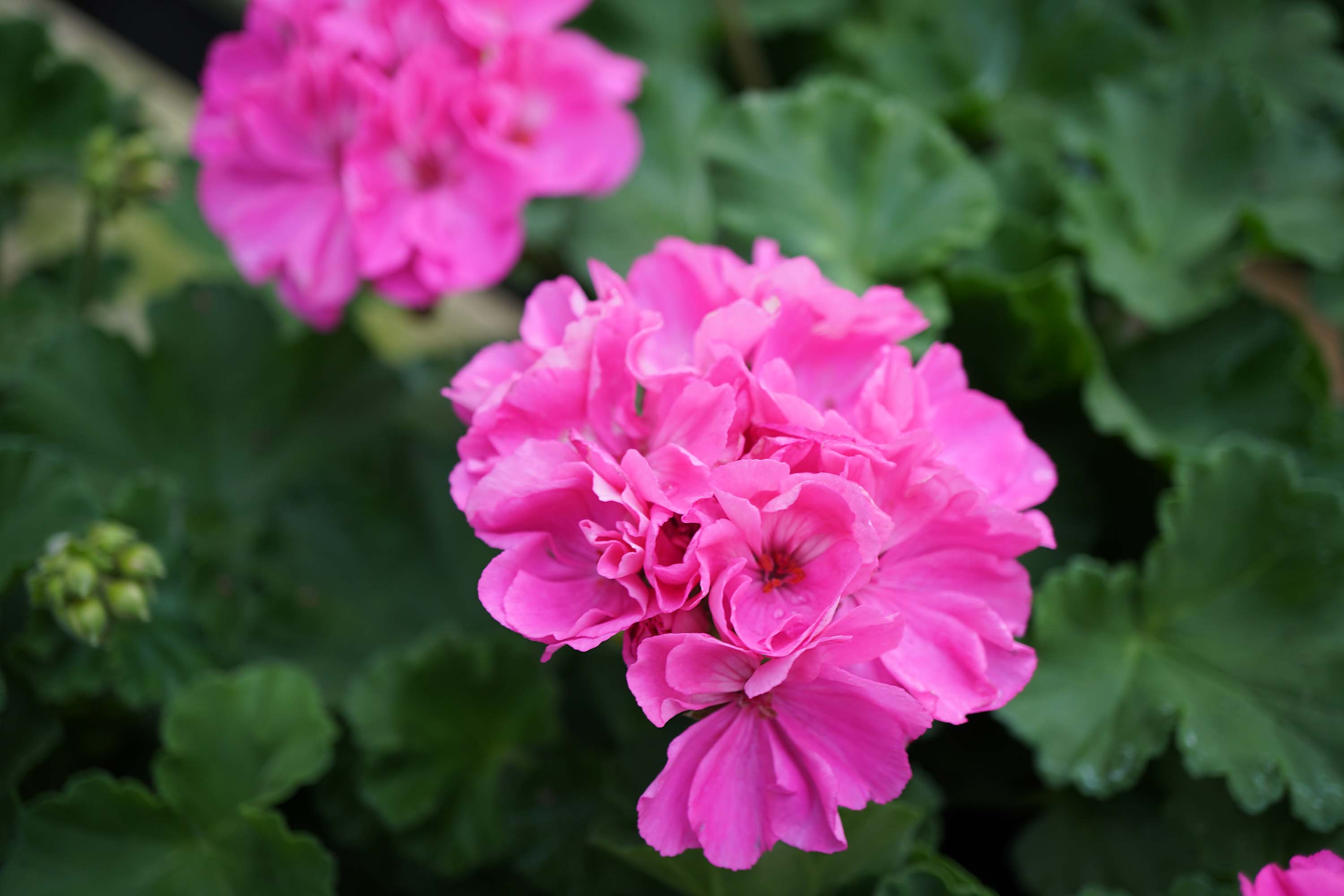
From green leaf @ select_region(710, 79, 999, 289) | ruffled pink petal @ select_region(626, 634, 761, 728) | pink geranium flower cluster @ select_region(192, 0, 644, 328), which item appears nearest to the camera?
ruffled pink petal @ select_region(626, 634, 761, 728)

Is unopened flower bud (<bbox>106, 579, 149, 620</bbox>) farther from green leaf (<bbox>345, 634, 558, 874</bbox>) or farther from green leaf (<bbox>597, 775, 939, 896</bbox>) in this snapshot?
green leaf (<bbox>597, 775, 939, 896</bbox>)

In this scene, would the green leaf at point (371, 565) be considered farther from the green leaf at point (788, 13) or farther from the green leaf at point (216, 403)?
the green leaf at point (788, 13)

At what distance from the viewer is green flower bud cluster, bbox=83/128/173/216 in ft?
4.00

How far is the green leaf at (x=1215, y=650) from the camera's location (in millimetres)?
977

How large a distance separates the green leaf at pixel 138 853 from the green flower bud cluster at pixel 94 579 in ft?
0.52

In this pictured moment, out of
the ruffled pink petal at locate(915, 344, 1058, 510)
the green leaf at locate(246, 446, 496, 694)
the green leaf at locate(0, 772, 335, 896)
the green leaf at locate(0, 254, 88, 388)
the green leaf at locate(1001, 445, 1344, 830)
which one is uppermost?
the ruffled pink petal at locate(915, 344, 1058, 510)

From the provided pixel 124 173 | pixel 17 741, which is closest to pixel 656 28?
pixel 124 173

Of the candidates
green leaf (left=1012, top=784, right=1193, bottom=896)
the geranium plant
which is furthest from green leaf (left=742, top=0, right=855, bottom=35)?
green leaf (left=1012, top=784, right=1193, bottom=896)

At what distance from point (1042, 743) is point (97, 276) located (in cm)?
143

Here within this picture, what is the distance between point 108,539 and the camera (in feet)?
3.20

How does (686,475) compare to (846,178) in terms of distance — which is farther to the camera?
(846,178)

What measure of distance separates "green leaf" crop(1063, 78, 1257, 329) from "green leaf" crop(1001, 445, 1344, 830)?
327 millimetres

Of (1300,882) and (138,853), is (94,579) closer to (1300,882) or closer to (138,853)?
(138,853)

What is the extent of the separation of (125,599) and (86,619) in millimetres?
36
